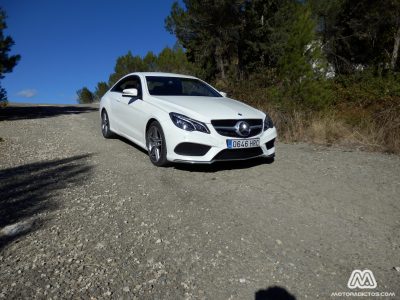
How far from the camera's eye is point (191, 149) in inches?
191

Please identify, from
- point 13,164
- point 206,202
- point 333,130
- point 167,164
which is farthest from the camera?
point 333,130

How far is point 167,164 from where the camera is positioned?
534 centimetres

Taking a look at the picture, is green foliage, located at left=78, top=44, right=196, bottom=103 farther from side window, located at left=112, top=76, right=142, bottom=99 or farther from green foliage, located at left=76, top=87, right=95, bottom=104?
side window, located at left=112, top=76, right=142, bottom=99

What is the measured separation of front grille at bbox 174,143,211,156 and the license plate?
0.29 metres

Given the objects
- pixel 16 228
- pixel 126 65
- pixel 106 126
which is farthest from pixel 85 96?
Answer: pixel 16 228

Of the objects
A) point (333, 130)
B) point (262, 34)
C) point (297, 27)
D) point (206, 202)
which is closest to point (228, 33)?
point (262, 34)

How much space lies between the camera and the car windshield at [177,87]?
6.03 meters

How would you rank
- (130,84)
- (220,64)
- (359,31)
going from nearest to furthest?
(130,84) < (220,64) < (359,31)

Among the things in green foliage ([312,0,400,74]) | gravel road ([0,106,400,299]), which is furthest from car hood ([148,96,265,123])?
green foliage ([312,0,400,74])

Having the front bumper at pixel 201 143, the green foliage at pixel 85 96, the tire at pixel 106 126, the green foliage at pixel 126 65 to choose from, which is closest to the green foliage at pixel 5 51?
the tire at pixel 106 126

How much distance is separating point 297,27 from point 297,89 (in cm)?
190

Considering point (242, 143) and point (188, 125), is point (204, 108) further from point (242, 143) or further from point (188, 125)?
point (242, 143)

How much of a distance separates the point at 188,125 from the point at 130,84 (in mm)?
2536

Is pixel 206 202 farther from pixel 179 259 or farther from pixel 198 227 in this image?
pixel 179 259
